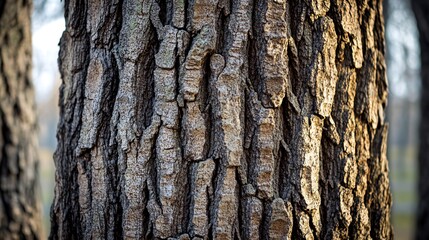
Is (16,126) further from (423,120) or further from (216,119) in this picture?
(423,120)

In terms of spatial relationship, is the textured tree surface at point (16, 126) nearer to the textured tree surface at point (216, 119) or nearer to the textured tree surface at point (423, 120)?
the textured tree surface at point (216, 119)

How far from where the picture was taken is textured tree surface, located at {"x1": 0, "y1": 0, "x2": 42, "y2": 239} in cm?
322

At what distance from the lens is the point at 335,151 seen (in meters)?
1.57

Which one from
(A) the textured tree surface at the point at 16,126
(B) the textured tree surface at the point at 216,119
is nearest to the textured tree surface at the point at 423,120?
(B) the textured tree surface at the point at 216,119

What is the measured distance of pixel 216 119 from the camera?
1.43 metres

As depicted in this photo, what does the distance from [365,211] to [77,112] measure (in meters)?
1.09

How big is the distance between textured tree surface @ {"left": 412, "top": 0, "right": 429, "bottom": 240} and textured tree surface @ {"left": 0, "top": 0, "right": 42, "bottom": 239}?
3212 mm

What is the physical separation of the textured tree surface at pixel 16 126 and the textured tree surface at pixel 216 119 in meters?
1.89

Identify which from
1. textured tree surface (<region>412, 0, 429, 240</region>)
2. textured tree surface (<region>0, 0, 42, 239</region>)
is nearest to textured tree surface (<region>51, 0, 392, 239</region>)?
textured tree surface (<region>0, 0, 42, 239</region>)

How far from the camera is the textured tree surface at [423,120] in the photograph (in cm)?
403

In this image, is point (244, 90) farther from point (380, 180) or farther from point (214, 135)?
point (380, 180)

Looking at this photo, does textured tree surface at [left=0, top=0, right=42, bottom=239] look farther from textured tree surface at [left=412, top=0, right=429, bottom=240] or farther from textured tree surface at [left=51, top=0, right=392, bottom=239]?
textured tree surface at [left=412, top=0, right=429, bottom=240]

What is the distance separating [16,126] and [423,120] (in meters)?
3.55

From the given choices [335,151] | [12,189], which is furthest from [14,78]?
[335,151]
